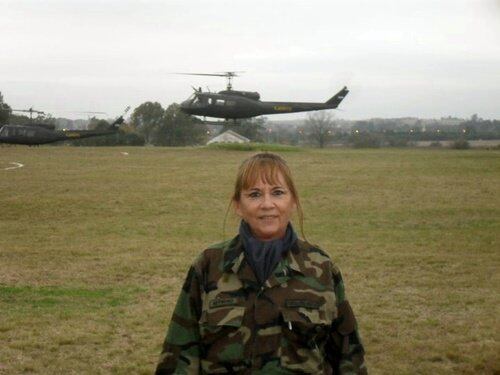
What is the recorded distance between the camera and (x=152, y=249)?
41.0 feet

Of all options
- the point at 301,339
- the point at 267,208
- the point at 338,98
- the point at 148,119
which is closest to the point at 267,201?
the point at 267,208

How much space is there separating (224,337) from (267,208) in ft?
1.42

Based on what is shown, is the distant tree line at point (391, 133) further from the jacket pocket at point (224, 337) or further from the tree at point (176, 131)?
the jacket pocket at point (224, 337)

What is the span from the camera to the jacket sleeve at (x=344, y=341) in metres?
2.53

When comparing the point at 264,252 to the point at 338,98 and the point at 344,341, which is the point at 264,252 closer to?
the point at 344,341

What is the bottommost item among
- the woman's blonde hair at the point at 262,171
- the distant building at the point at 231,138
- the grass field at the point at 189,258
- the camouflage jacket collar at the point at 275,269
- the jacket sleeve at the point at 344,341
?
the grass field at the point at 189,258

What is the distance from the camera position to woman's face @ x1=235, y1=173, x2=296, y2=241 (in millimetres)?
2488

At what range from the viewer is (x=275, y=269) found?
243 cm

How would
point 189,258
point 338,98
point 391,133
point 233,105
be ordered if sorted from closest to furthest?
point 189,258, point 233,105, point 338,98, point 391,133

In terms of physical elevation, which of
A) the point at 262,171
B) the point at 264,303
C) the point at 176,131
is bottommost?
the point at 176,131

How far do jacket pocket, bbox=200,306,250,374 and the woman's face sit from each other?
27 cm

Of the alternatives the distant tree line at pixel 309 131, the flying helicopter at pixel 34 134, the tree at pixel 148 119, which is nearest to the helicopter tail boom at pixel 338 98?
the distant tree line at pixel 309 131

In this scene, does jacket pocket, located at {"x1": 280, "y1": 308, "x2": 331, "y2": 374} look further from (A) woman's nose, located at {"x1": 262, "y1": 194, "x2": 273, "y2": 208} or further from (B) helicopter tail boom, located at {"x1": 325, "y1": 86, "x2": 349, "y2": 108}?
(B) helicopter tail boom, located at {"x1": 325, "y1": 86, "x2": 349, "y2": 108}

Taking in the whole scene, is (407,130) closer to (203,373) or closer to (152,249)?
(152,249)
